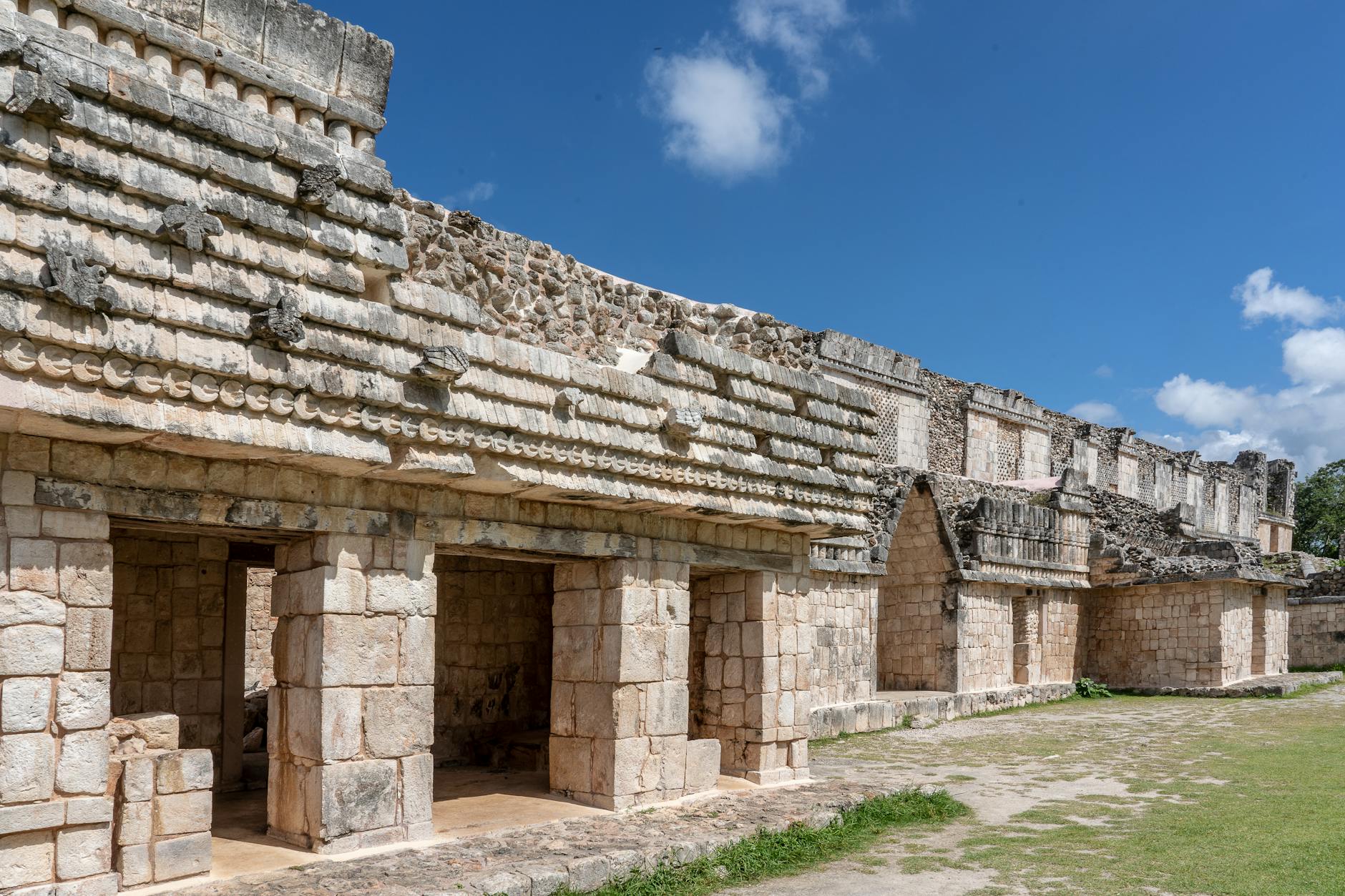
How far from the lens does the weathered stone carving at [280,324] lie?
575 cm

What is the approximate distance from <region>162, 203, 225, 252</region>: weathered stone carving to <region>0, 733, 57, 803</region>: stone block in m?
2.57

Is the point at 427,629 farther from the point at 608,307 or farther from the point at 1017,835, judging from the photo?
the point at 1017,835

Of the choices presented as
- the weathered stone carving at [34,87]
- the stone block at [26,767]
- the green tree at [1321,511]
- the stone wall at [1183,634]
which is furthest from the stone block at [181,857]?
the green tree at [1321,511]

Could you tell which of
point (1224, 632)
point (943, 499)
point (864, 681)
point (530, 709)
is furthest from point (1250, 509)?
point (530, 709)

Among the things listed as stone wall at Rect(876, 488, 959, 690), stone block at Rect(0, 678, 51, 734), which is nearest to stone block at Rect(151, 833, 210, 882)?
stone block at Rect(0, 678, 51, 734)

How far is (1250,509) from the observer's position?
40.0 metres

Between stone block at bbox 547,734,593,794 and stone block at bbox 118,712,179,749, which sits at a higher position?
stone block at bbox 118,712,179,749

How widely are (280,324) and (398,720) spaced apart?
2.62 meters

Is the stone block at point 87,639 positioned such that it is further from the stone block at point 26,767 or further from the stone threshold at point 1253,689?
the stone threshold at point 1253,689

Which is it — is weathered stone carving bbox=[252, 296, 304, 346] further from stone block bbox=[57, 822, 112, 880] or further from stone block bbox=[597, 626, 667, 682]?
stone block bbox=[597, 626, 667, 682]

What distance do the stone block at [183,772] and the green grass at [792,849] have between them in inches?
95.4

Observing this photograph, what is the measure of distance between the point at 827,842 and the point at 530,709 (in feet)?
15.4

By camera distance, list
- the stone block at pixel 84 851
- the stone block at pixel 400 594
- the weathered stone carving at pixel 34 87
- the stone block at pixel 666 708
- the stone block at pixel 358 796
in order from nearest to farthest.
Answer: the weathered stone carving at pixel 34 87, the stone block at pixel 84 851, the stone block at pixel 358 796, the stone block at pixel 400 594, the stone block at pixel 666 708

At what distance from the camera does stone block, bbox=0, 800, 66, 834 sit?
16.6 feet
